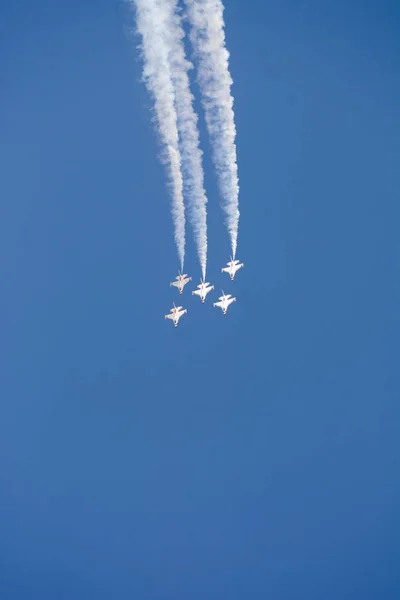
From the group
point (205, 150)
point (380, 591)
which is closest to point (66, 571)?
point (380, 591)

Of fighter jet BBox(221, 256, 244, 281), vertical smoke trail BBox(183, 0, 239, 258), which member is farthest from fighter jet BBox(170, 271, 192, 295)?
vertical smoke trail BBox(183, 0, 239, 258)

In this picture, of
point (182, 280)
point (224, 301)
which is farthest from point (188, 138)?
point (224, 301)

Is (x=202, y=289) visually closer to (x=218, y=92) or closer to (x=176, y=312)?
(x=176, y=312)

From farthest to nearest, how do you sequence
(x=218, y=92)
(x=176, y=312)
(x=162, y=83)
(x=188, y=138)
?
(x=176, y=312) → (x=188, y=138) → (x=218, y=92) → (x=162, y=83)

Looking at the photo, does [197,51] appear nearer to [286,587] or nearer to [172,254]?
[172,254]

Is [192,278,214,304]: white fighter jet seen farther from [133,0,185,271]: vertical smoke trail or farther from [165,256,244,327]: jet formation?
[133,0,185,271]: vertical smoke trail

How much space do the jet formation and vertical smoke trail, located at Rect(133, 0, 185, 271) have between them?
1919 mm

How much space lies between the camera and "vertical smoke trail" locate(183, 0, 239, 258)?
22.6 m

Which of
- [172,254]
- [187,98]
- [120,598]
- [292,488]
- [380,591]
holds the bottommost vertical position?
[380,591]

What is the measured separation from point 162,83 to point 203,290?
821cm

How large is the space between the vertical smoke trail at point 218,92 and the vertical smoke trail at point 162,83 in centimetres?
104

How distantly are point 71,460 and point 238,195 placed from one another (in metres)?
12.8

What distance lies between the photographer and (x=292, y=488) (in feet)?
92.5

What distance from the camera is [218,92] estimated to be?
24281 mm
